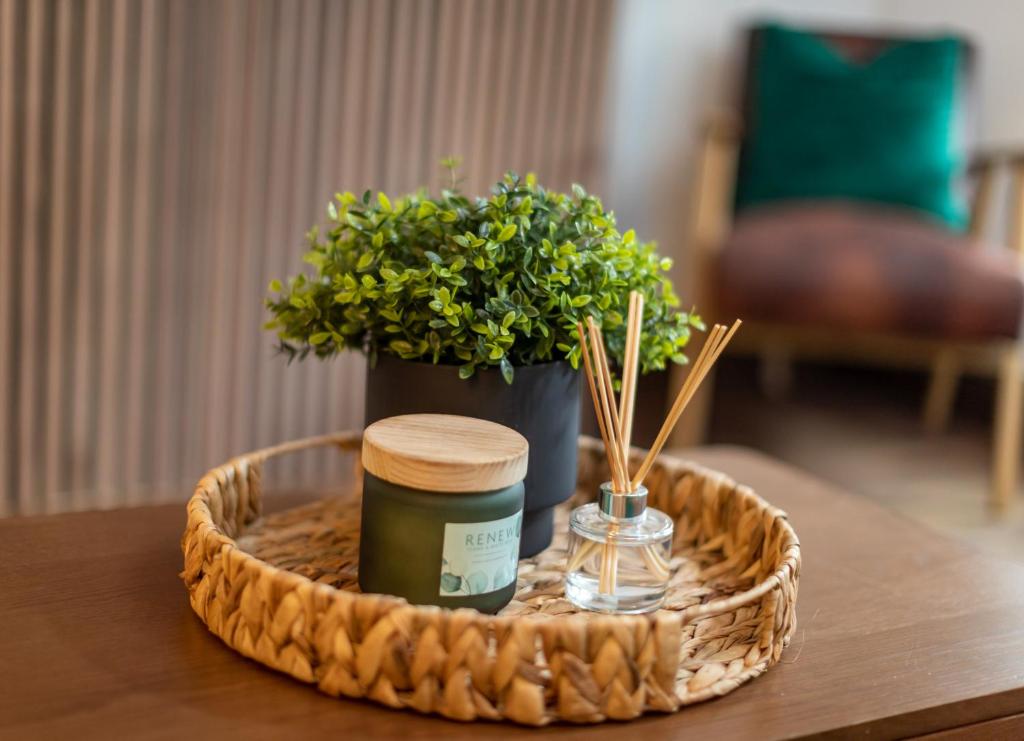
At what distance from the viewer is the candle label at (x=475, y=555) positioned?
1.97 ft

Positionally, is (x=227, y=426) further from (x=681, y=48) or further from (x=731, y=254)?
(x=681, y=48)

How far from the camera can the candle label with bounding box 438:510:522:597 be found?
60 centimetres

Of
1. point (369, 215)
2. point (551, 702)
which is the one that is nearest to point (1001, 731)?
point (551, 702)

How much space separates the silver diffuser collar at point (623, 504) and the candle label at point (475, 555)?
62 millimetres

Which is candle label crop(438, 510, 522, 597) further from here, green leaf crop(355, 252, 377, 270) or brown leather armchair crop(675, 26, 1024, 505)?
brown leather armchair crop(675, 26, 1024, 505)

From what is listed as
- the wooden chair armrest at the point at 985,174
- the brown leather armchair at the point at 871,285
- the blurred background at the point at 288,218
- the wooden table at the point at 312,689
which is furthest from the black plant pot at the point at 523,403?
the wooden chair armrest at the point at 985,174

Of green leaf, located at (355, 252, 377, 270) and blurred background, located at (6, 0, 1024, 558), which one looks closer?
green leaf, located at (355, 252, 377, 270)

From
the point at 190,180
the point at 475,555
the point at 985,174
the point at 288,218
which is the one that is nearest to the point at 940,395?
the point at 985,174

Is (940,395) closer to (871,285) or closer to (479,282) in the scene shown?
(871,285)

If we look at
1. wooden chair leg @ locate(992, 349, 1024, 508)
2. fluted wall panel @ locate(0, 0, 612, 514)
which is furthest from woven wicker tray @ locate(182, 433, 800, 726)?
wooden chair leg @ locate(992, 349, 1024, 508)

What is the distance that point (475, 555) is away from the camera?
608 mm

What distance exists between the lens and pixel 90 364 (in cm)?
164

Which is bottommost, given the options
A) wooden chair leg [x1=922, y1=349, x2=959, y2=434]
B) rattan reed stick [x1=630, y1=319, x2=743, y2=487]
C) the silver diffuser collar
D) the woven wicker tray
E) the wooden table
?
wooden chair leg [x1=922, y1=349, x2=959, y2=434]

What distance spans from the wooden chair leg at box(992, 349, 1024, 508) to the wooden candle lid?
147 centimetres
